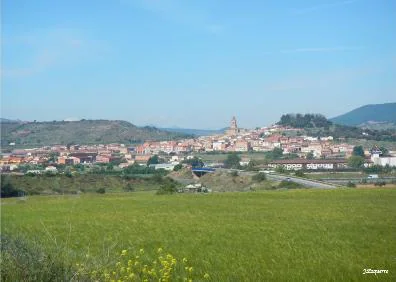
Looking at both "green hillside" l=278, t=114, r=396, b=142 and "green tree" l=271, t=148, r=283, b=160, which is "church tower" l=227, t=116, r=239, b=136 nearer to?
"green hillside" l=278, t=114, r=396, b=142

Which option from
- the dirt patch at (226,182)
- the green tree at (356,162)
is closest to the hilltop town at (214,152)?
the green tree at (356,162)

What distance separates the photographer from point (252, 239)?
13742 mm

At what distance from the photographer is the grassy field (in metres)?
8.79

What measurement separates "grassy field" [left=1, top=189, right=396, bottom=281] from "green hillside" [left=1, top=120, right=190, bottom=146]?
3509 inches

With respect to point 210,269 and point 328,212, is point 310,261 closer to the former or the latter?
point 210,269

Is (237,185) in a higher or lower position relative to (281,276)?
lower

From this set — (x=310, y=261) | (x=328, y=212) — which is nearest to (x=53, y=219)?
(x=328, y=212)

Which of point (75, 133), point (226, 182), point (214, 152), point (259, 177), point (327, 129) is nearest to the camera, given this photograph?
point (259, 177)

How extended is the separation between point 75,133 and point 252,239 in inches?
4851

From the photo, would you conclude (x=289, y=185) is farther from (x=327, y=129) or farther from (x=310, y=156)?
(x=327, y=129)

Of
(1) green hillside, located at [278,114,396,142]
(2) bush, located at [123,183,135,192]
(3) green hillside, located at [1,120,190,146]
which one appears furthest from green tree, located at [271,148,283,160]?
(3) green hillside, located at [1,120,190,146]

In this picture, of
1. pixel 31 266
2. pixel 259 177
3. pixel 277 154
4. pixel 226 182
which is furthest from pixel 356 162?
pixel 31 266

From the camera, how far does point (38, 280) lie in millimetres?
5582

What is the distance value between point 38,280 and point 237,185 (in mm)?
52349
